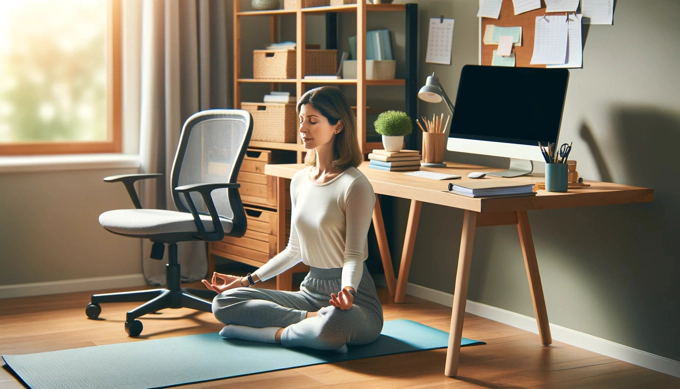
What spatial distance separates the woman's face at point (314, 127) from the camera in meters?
3.07

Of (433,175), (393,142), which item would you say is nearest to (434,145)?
(393,142)

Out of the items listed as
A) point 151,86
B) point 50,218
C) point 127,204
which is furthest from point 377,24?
point 50,218

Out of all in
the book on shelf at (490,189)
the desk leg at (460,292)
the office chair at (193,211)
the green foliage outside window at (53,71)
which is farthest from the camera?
the green foliage outside window at (53,71)

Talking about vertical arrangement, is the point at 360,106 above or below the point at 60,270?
above

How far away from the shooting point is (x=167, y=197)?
4504 millimetres

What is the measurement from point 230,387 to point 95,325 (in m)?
1.08

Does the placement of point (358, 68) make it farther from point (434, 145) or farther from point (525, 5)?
point (525, 5)

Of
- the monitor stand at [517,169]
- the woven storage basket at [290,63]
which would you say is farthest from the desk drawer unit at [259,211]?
the monitor stand at [517,169]

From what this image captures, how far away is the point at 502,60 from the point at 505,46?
0.20ft

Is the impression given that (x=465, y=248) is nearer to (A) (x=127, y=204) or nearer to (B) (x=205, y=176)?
(B) (x=205, y=176)

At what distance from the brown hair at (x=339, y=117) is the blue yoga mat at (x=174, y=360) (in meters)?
0.70

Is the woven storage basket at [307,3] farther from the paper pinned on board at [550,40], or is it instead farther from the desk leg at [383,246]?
the paper pinned on board at [550,40]

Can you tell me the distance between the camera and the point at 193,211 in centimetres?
351

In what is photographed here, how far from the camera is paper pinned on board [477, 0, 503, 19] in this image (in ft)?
12.0
